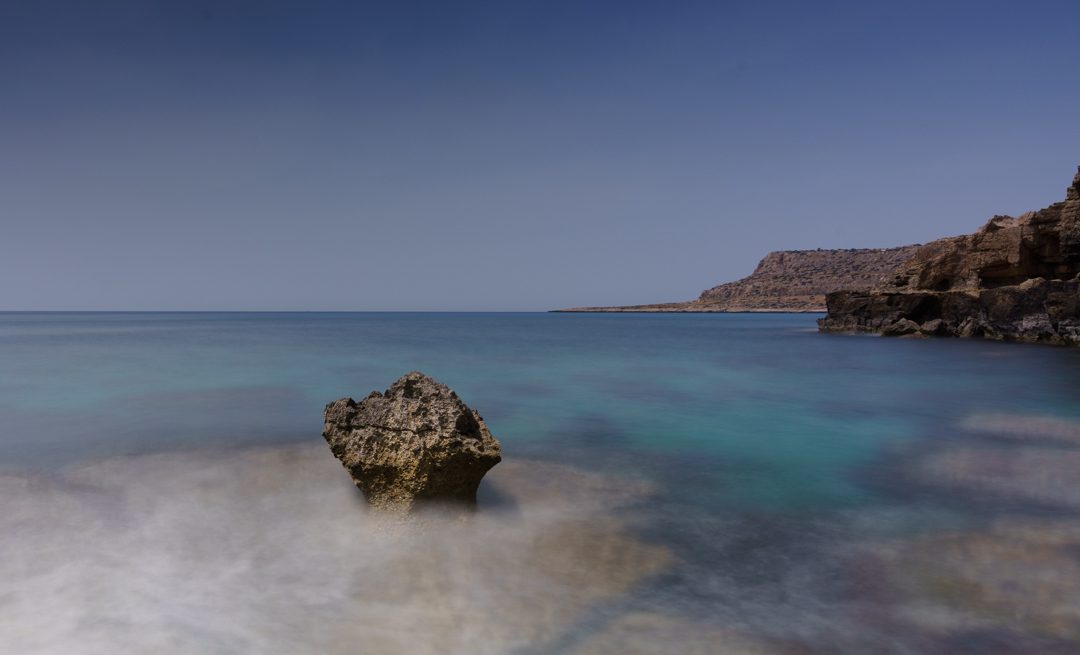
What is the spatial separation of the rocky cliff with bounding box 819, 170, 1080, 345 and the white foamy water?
3246 centimetres

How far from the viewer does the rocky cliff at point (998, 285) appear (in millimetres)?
28141

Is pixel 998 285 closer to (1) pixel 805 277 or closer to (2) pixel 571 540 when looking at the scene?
(2) pixel 571 540

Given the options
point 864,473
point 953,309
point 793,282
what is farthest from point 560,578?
point 793,282

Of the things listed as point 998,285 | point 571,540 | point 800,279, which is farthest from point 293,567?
point 800,279

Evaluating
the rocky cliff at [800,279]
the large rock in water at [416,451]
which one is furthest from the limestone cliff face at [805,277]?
the large rock in water at [416,451]

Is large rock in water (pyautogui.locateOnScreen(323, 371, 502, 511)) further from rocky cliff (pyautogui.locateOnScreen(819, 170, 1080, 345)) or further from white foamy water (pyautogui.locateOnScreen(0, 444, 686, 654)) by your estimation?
rocky cliff (pyautogui.locateOnScreen(819, 170, 1080, 345))

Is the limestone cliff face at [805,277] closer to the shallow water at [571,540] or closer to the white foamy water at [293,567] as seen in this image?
the shallow water at [571,540]

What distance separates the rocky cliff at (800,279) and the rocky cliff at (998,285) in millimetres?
91545

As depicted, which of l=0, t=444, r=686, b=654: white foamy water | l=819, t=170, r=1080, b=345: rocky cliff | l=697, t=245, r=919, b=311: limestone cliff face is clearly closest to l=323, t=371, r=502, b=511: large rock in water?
l=0, t=444, r=686, b=654: white foamy water

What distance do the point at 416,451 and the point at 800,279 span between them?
158122 mm

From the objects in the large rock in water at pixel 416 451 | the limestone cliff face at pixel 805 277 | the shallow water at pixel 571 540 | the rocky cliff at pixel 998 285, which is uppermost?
the limestone cliff face at pixel 805 277

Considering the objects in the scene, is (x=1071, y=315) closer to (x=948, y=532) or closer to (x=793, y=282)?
(x=948, y=532)

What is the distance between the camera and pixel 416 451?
5.56 m

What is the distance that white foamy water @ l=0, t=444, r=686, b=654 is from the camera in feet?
12.8
